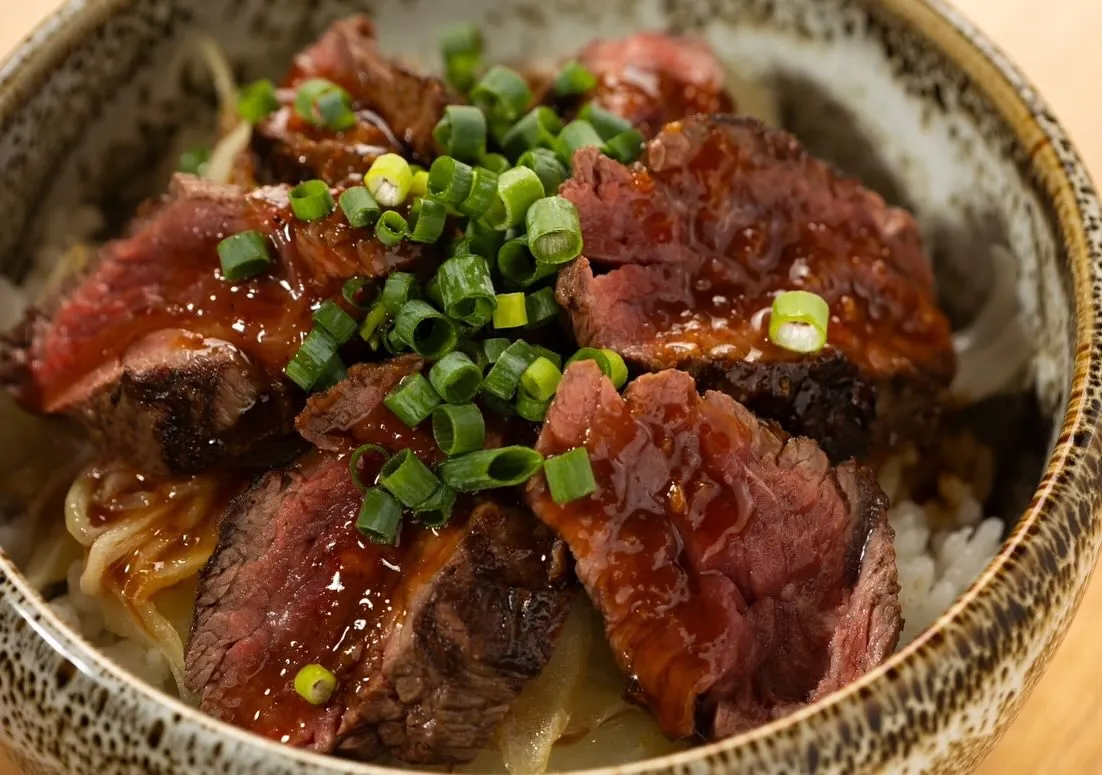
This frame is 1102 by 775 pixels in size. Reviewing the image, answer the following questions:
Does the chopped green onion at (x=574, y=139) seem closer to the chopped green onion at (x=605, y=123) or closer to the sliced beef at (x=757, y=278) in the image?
the chopped green onion at (x=605, y=123)

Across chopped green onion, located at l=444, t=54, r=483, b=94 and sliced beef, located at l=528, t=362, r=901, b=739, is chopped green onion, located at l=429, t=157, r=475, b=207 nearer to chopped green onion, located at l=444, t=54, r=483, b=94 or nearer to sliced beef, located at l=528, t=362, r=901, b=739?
sliced beef, located at l=528, t=362, r=901, b=739

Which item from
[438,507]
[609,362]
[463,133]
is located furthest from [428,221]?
[438,507]

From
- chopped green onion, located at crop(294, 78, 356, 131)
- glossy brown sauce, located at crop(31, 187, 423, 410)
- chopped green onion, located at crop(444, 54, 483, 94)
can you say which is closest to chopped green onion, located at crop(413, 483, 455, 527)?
glossy brown sauce, located at crop(31, 187, 423, 410)

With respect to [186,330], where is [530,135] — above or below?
above

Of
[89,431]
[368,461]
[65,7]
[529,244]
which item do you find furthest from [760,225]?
[65,7]

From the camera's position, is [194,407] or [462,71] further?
[462,71]

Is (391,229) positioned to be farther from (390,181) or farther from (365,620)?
(365,620)
